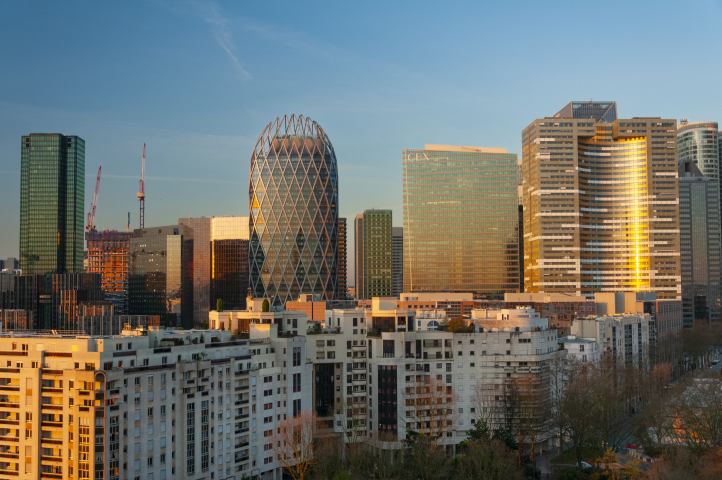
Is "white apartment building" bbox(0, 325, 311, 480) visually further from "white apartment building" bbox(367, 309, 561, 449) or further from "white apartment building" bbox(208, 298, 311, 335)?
"white apartment building" bbox(367, 309, 561, 449)

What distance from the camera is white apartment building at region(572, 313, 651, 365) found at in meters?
157

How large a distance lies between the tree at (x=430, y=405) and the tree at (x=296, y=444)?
686 inches

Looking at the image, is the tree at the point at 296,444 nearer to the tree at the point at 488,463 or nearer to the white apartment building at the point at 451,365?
the white apartment building at the point at 451,365

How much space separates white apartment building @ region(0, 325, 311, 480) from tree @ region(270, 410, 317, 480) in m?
4.49

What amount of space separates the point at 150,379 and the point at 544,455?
6273 centimetres

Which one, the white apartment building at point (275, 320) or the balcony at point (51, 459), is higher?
the white apartment building at point (275, 320)

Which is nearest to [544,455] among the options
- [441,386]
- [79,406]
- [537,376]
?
[537,376]

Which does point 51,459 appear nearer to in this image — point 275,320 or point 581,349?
point 275,320

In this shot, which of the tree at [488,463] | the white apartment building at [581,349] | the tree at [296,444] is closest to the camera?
the tree at [488,463]

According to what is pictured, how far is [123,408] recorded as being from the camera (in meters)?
80.4

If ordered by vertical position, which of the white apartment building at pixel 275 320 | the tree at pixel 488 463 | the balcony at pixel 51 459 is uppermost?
the white apartment building at pixel 275 320

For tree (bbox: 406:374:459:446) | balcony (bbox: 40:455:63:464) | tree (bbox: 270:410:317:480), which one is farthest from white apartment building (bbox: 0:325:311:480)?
tree (bbox: 406:374:459:446)

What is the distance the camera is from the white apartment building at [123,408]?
78.8 metres

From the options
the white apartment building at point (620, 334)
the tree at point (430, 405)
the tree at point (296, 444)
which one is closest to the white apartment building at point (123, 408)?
the tree at point (296, 444)
